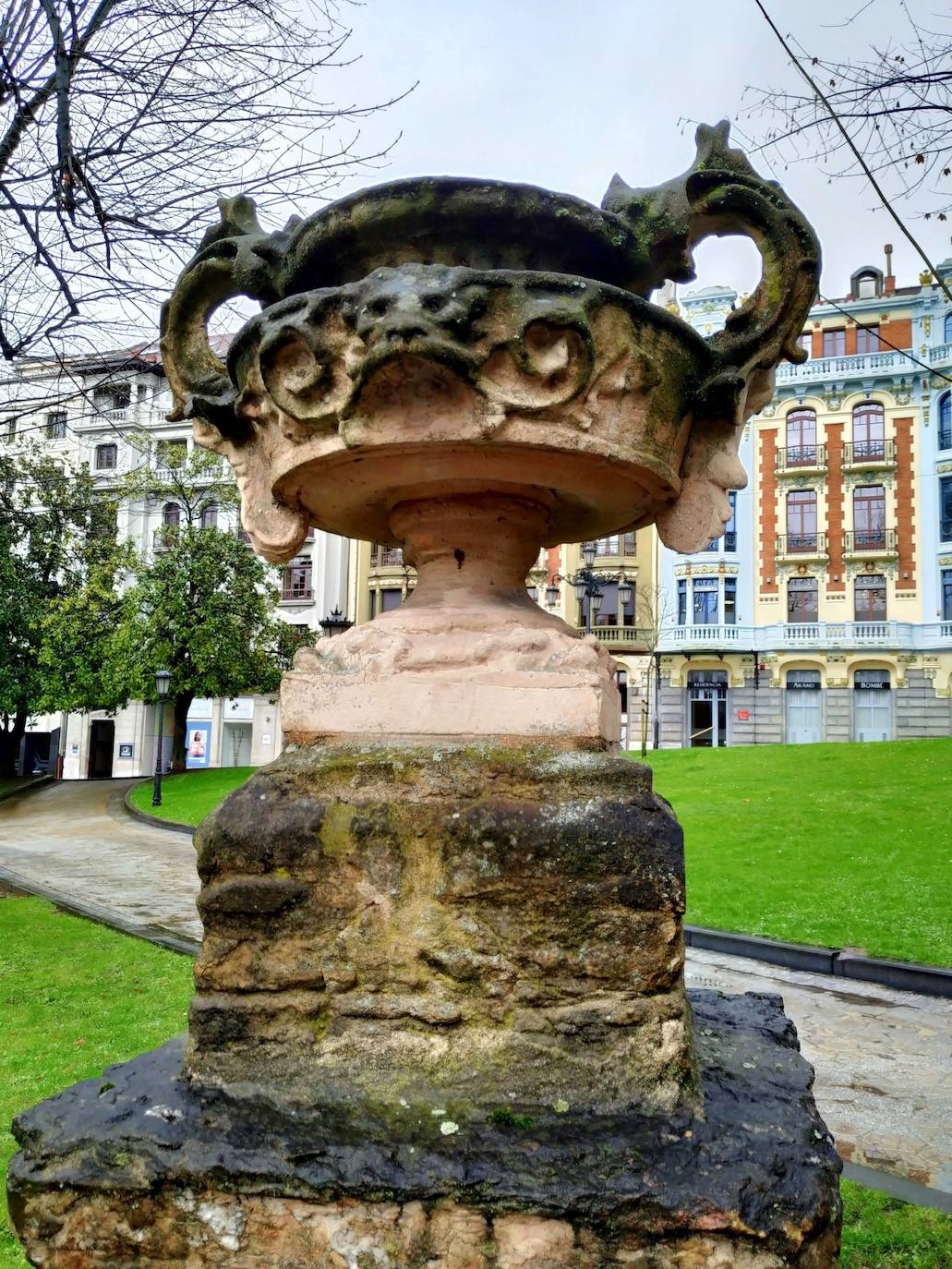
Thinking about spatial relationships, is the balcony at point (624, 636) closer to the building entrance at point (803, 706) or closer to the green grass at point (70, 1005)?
the building entrance at point (803, 706)

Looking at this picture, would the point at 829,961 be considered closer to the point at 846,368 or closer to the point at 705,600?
the point at 705,600

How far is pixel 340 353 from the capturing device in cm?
199

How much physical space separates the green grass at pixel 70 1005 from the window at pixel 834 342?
29924 millimetres

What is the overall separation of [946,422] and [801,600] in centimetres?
699

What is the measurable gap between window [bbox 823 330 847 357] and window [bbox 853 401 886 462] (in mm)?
2097

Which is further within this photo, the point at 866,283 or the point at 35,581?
the point at 866,283

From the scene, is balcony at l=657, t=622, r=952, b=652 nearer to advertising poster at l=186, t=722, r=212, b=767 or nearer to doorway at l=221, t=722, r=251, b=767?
doorway at l=221, t=722, r=251, b=767

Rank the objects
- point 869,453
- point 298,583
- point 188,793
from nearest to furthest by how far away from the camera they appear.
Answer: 1. point 188,793
2. point 869,453
3. point 298,583

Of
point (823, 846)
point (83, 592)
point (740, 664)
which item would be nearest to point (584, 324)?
point (823, 846)

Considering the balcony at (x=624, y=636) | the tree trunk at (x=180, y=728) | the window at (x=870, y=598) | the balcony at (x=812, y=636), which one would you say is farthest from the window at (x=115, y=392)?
the window at (x=870, y=598)

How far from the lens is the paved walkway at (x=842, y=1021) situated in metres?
3.56

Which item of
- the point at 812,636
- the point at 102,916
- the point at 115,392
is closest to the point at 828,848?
the point at 102,916

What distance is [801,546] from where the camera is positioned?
29906 millimetres

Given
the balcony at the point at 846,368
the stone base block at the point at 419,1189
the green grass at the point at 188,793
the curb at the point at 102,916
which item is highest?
the balcony at the point at 846,368
